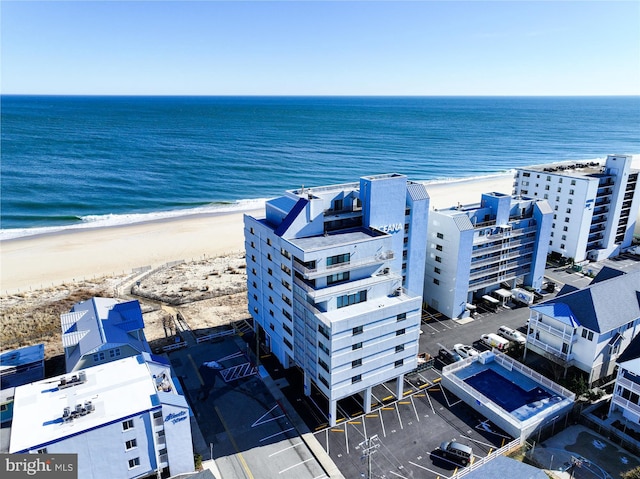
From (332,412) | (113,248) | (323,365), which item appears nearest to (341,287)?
(323,365)

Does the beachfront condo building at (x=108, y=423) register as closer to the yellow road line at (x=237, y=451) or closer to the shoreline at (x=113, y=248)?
the yellow road line at (x=237, y=451)

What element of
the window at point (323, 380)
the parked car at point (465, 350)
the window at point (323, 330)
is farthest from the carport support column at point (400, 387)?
the parked car at point (465, 350)

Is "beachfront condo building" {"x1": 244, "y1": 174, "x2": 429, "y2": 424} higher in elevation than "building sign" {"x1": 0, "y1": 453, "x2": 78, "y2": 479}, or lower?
higher

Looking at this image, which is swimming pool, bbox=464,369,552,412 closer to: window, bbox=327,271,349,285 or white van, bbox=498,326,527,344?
white van, bbox=498,326,527,344

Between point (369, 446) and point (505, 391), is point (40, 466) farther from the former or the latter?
point (505, 391)

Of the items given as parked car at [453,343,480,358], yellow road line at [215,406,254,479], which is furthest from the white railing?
yellow road line at [215,406,254,479]

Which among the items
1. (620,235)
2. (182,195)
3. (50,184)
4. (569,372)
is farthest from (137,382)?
(50,184)

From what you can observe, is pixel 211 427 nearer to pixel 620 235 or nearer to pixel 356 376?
pixel 356 376
